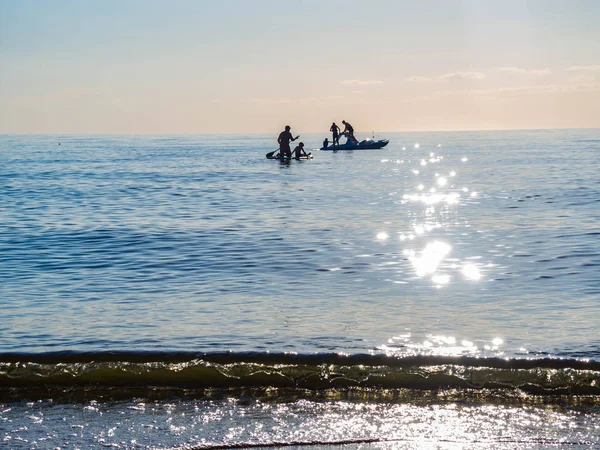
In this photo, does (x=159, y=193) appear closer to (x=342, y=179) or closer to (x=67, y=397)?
(x=342, y=179)

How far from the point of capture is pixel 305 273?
14234mm

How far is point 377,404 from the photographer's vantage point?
6949 millimetres

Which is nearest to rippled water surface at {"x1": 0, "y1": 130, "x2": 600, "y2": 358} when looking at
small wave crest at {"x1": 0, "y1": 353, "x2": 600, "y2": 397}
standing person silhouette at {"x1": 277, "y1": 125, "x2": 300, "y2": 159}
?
small wave crest at {"x1": 0, "y1": 353, "x2": 600, "y2": 397}

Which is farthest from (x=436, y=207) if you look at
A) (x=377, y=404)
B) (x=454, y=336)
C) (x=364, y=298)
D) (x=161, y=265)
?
(x=377, y=404)

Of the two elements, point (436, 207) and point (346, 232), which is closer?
point (346, 232)

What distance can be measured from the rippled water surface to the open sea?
6 cm

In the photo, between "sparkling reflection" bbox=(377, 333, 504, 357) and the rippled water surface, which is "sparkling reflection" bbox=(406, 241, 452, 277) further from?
"sparkling reflection" bbox=(377, 333, 504, 357)

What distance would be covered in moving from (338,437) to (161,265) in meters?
10.0

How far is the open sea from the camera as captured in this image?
6.32m

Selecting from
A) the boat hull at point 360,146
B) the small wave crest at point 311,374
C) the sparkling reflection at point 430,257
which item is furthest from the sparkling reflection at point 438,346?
the boat hull at point 360,146

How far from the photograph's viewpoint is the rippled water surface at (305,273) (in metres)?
9.52

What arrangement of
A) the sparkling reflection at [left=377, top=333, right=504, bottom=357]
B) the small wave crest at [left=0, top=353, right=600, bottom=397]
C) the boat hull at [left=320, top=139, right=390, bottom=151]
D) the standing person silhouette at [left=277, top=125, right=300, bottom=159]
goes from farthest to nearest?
1. the boat hull at [left=320, top=139, right=390, bottom=151]
2. the standing person silhouette at [left=277, top=125, right=300, bottom=159]
3. the sparkling reflection at [left=377, top=333, right=504, bottom=357]
4. the small wave crest at [left=0, top=353, right=600, bottom=397]

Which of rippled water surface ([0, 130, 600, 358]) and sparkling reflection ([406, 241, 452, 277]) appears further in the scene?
sparkling reflection ([406, 241, 452, 277])

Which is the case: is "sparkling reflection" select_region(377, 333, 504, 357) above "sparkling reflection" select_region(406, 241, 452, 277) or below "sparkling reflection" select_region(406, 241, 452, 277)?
above
